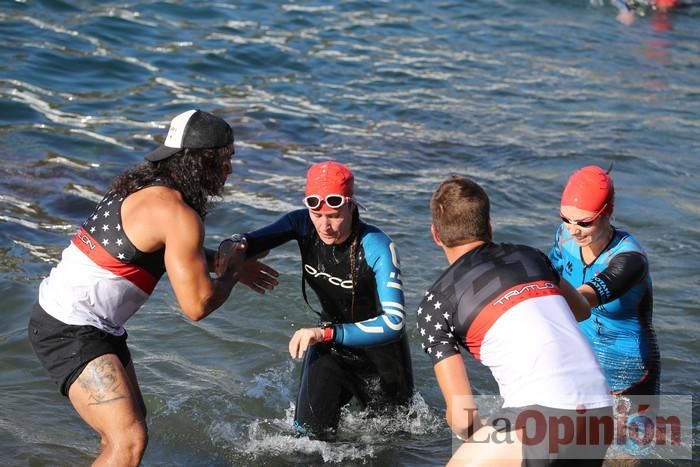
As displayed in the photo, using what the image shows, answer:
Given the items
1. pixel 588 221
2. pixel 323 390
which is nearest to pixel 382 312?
pixel 323 390

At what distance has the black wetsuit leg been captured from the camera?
18.8 ft

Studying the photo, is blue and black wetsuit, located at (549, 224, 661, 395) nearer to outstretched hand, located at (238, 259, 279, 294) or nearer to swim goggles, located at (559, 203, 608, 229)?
swim goggles, located at (559, 203, 608, 229)

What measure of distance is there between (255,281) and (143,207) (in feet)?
3.95

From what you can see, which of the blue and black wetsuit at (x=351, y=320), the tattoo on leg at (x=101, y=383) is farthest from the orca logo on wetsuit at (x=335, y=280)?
the tattoo on leg at (x=101, y=383)

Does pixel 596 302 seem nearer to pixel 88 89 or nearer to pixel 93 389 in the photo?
pixel 93 389

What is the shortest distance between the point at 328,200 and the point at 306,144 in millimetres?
7254

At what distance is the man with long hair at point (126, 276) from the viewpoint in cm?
457

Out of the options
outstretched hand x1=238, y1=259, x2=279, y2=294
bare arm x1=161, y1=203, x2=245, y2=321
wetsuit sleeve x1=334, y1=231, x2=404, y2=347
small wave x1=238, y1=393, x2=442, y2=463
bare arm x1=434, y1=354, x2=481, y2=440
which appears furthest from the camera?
small wave x1=238, y1=393, x2=442, y2=463

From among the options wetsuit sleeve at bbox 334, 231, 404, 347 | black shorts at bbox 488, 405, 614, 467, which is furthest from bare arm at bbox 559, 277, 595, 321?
wetsuit sleeve at bbox 334, 231, 404, 347

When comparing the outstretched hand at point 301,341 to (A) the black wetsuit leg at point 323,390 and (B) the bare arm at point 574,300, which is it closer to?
(A) the black wetsuit leg at point 323,390

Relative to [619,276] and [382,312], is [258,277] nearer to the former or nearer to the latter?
[382,312]

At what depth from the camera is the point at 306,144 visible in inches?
491

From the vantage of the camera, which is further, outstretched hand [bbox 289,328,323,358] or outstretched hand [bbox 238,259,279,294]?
outstretched hand [bbox 238,259,279,294]

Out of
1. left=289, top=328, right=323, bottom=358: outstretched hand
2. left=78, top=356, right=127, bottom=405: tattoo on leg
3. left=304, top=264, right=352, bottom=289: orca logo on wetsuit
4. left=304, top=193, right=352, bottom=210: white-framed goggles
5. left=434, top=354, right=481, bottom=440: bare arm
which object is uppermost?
left=304, top=193, right=352, bottom=210: white-framed goggles
